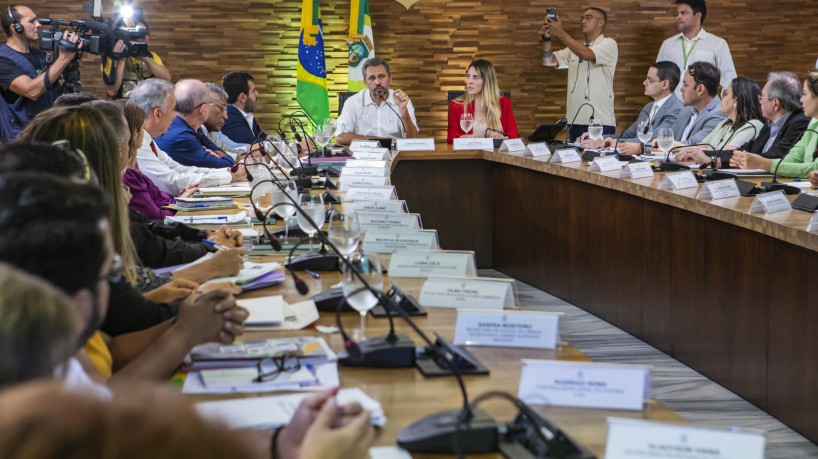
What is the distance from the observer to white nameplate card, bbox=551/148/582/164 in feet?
16.0

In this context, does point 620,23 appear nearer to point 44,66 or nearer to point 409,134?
point 409,134

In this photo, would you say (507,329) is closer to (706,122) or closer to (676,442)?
(676,442)

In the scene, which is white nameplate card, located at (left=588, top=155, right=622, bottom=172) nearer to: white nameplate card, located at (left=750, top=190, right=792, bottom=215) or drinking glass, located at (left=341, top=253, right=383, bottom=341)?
white nameplate card, located at (left=750, top=190, right=792, bottom=215)

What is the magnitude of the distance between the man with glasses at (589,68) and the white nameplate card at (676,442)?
6337 mm

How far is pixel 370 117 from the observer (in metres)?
6.61

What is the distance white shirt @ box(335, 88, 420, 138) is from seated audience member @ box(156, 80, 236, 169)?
4.97 ft

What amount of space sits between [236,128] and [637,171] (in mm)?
3570

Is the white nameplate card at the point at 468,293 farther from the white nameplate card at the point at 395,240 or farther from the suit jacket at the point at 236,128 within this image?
the suit jacket at the point at 236,128

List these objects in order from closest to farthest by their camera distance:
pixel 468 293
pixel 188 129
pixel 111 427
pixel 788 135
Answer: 1. pixel 111 427
2. pixel 468 293
3. pixel 788 135
4. pixel 188 129

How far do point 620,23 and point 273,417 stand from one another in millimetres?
7716

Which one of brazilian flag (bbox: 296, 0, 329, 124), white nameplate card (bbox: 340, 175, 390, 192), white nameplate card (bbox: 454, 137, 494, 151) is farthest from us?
brazilian flag (bbox: 296, 0, 329, 124)

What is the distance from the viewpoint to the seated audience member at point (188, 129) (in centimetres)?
517

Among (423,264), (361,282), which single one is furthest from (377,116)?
(361,282)

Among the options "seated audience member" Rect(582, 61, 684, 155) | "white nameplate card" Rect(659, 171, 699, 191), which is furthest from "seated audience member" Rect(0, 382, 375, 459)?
"seated audience member" Rect(582, 61, 684, 155)
